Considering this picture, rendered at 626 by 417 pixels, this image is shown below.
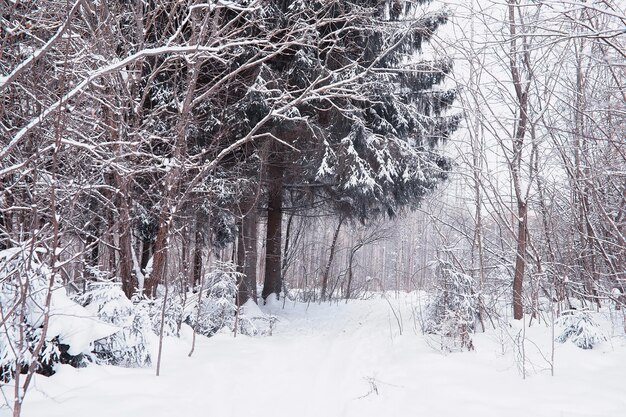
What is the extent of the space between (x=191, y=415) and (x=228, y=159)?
691cm

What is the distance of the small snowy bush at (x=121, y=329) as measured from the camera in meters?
4.70

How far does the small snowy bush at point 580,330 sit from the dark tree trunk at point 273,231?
21.9 ft

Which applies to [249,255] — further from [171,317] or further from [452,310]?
[452,310]

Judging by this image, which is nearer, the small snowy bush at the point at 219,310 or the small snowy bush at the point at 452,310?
the small snowy bush at the point at 452,310

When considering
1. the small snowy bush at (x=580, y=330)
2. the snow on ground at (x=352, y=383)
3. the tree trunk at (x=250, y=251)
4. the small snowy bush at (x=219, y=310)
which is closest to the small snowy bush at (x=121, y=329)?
the snow on ground at (x=352, y=383)

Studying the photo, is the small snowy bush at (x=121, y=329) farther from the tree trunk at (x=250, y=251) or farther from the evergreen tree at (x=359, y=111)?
the tree trunk at (x=250, y=251)

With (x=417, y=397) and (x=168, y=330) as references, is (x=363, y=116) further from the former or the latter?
(x=417, y=397)

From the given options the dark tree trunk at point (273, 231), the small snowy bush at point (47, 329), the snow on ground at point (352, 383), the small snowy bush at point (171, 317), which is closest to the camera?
the small snowy bush at point (47, 329)

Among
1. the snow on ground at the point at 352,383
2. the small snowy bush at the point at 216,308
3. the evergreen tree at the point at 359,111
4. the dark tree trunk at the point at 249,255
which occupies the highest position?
the evergreen tree at the point at 359,111

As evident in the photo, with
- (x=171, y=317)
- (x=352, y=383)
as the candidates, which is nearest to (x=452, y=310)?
(x=352, y=383)

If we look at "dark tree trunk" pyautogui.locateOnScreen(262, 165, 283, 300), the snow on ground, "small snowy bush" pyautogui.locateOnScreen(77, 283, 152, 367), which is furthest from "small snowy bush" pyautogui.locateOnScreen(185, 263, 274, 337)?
"dark tree trunk" pyautogui.locateOnScreen(262, 165, 283, 300)

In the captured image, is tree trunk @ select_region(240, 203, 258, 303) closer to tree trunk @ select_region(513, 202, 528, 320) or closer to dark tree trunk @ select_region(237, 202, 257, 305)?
dark tree trunk @ select_region(237, 202, 257, 305)

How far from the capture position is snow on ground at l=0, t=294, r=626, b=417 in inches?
142

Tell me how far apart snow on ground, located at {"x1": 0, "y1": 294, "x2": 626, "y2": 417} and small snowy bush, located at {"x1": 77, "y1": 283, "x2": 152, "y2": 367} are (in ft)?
0.73
